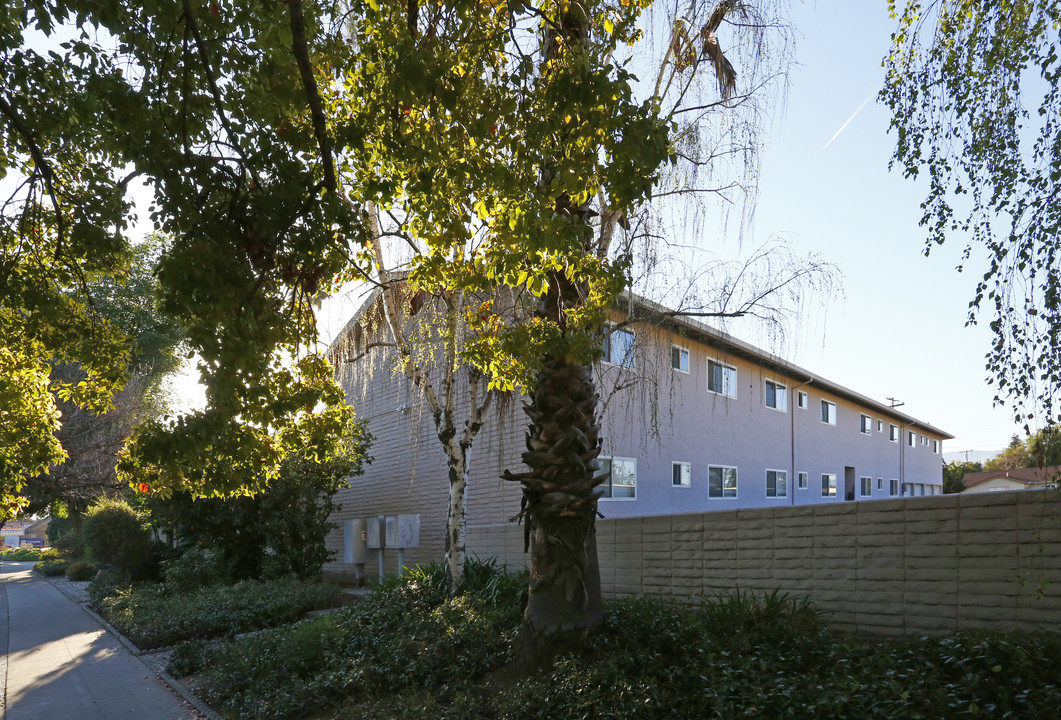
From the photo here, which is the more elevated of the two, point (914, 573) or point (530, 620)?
point (914, 573)

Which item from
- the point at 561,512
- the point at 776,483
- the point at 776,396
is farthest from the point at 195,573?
the point at 776,396

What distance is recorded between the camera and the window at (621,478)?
16.2 metres

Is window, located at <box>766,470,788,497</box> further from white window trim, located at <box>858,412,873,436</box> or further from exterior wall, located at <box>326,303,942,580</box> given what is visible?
white window trim, located at <box>858,412,873,436</box>

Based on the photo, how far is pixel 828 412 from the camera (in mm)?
27828

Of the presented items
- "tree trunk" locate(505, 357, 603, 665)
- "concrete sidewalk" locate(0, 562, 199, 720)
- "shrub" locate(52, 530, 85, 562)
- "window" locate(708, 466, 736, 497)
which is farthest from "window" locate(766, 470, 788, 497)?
"shrub" locate(52, 530, 85, 562)

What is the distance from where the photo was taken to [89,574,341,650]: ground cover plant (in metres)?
12.6

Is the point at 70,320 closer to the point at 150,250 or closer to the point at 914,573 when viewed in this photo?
the point at 914,573

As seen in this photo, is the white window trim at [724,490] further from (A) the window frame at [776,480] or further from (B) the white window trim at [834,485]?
(B) the white window trim at [834,485]

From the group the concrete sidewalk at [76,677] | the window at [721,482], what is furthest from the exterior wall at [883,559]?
the window at [721,482]

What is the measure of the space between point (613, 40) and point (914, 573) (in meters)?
5.70

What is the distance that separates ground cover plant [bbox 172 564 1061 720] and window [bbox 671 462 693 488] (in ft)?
29.1

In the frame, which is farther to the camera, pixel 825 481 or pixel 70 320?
pixel 825 481

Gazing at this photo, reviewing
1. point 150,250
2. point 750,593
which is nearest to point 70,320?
point 750,593

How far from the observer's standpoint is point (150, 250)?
26922 mm
